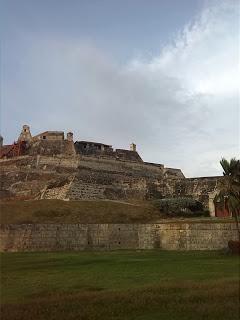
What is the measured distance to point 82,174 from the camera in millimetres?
46281

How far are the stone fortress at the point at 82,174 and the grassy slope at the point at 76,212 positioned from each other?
4.54 m

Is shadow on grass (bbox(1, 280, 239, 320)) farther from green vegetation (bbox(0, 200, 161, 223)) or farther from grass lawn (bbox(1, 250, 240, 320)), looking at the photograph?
green vegetation (bbox(0, 200, 161, 223))

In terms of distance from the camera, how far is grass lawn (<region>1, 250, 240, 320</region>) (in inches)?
402

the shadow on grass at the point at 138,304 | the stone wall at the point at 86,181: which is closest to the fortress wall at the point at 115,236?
the stone wall at the point at 86,181

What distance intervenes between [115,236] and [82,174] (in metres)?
15.5

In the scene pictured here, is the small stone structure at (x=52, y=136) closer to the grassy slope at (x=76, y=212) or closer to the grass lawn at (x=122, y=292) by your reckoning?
the grassy slope at (x=76, y=212)

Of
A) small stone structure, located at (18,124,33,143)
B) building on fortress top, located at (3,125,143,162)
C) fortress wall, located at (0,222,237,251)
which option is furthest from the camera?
small stone structure, located at (18,124,33,143)

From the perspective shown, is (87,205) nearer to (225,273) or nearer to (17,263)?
(17,263)

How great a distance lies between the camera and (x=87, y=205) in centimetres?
3706

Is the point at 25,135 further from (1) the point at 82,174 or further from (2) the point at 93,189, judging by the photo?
(2) the point at 93,189

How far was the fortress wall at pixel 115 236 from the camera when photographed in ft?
98.9

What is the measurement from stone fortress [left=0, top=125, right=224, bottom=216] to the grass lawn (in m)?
22.8

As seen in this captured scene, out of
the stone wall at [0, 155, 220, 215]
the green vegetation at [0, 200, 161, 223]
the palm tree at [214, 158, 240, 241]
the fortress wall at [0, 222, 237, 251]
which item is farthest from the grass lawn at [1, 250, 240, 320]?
the stone wall at [0, 155, 220, 215]

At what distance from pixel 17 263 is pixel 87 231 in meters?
9.88
